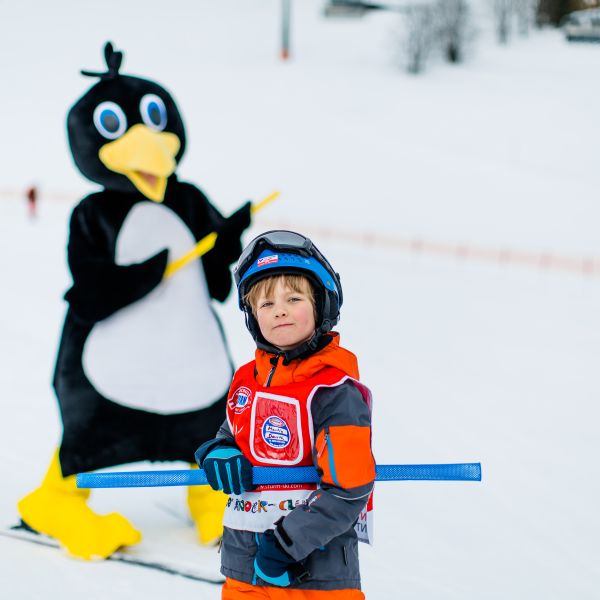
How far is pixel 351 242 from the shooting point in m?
7.47

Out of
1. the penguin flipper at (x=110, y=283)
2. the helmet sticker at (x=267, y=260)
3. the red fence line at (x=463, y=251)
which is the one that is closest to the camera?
the helmet sticker at (x=267, y=260)

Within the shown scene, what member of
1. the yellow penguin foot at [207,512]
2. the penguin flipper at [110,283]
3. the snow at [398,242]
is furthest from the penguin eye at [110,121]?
the snow at [398,242]

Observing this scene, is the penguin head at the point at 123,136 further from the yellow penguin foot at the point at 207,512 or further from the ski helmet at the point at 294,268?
the ski helmet at the point at 294,268

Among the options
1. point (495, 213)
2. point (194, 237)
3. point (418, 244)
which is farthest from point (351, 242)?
point (194, 237)

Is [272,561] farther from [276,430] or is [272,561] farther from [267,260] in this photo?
[267,260]

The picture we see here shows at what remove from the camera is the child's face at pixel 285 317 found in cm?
145

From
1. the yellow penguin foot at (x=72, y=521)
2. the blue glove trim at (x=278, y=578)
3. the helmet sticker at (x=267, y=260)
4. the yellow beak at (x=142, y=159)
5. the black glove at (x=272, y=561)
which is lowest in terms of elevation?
the yellow penguin foot at (x=72, y=521)

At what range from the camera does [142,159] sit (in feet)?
8.07

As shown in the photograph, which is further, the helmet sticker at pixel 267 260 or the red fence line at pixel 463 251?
the red fence line at pixel 463 251

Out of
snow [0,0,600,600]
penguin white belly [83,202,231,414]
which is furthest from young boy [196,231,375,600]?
penguin white belly [83,202,231,414]

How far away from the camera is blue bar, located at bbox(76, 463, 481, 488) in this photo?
1.44 m

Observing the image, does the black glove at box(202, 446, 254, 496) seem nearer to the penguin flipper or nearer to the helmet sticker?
the helmet sticker

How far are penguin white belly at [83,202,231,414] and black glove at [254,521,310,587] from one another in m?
1.15

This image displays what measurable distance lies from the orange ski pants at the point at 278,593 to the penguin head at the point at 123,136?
4.43 feet
